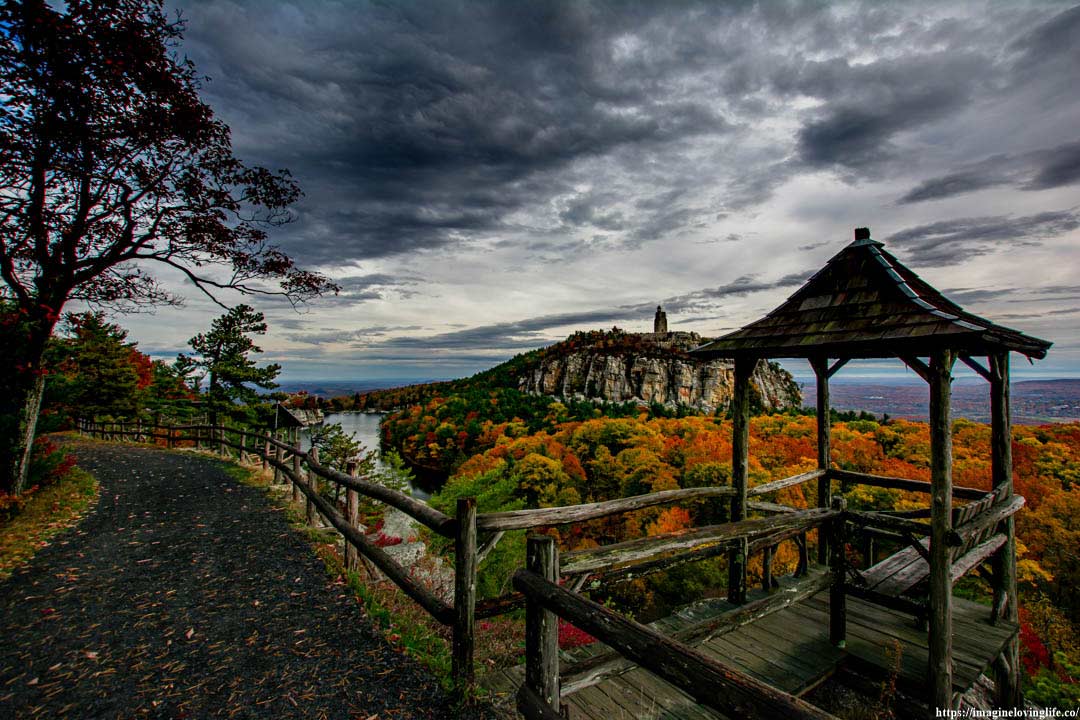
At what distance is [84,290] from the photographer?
9898 mm

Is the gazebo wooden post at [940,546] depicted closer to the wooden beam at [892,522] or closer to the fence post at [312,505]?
the wooden beam at [892,522]

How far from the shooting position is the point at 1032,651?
13648 mm

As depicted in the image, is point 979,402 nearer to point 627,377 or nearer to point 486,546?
point 486,546

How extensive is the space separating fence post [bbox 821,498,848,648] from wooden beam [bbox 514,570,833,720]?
403cm

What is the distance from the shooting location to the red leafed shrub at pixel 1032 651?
13.5 meters

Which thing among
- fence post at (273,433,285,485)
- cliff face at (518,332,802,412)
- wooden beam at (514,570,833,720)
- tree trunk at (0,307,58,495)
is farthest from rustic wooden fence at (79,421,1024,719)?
cliff face at (518,332,802,412)

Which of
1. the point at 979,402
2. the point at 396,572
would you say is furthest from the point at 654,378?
the point at 396,572

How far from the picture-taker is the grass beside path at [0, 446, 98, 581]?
6.50 metres

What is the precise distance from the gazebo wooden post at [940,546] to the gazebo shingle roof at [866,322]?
342 mm

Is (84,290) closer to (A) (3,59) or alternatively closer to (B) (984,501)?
(A) (3,59)

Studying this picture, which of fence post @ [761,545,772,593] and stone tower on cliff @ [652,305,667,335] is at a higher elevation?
stone tower on cliff @ [652,305,667,335]

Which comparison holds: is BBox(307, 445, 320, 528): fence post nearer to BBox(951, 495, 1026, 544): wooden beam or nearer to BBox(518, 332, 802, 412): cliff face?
BBox(951, 495, 1026, 544): wooden beam

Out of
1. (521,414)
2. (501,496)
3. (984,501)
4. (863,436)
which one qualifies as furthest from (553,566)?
(521,414)

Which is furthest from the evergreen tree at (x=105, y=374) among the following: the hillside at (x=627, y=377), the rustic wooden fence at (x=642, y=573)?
the hillside at (x=627, y=377)
